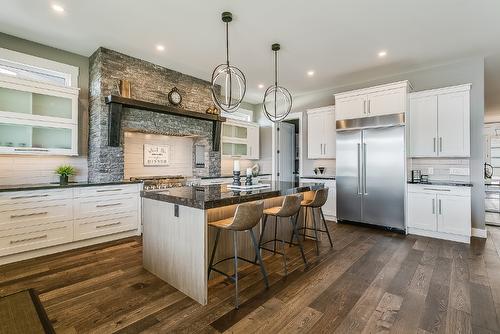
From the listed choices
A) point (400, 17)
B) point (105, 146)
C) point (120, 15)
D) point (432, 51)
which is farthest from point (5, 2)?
point (432, 51)

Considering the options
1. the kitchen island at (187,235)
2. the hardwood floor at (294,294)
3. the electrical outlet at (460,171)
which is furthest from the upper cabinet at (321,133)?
the kitchen island at (187,235)

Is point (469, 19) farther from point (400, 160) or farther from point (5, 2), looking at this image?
point (5, 2)

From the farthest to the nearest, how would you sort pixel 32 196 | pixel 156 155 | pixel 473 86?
pixel 156 155 → pixel 473 86 → pixel 32 196

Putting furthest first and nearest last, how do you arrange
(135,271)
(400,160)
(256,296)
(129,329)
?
(400,160)
(135,271)
(256,296)
(129,329)

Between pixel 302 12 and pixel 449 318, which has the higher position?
pixel 302 12

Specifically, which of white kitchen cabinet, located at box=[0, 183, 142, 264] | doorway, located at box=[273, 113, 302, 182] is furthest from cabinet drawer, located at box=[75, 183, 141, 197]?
doorway, located at box=[273, 113, 302, 182]

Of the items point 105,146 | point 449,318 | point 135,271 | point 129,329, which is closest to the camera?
point 129,329

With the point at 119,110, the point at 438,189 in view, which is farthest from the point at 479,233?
the point at 119,110

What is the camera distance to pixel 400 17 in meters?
3.21

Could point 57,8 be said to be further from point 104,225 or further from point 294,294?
point 294,294

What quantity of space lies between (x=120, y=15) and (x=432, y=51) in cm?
467

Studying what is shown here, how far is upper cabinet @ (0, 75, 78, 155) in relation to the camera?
346 centimetres

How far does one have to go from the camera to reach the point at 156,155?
5199 mm

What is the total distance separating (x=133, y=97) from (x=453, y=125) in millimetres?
5463
